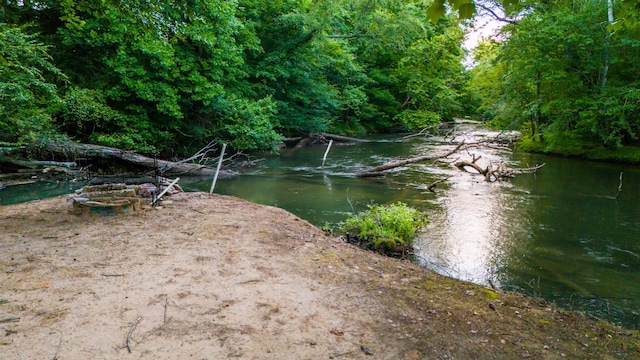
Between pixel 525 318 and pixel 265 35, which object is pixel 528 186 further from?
pixel 265 35

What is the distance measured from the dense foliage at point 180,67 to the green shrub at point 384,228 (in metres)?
4.39

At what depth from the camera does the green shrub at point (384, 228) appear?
6.16 meters

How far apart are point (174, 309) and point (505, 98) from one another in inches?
830

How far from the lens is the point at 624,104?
13688 mm

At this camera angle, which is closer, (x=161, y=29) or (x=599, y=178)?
(x=161, y=29)

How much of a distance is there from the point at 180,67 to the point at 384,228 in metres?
10.5

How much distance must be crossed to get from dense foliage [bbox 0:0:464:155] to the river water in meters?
2.35

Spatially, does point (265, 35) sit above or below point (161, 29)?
above

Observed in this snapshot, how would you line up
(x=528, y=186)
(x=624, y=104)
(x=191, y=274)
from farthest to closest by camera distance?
1. (x=624, y=104)
2. (x=528, y=186)
3. (x=191, y=274)

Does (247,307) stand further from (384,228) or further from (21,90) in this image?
(21,90)

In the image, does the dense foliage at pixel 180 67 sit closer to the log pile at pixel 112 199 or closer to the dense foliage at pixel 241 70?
the dense foliage at pixel 241 70

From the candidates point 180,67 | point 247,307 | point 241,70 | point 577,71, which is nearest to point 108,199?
point 247,307

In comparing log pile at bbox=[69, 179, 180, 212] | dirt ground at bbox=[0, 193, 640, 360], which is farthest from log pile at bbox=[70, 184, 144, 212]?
dirt ground at bbox=[0, 193, 640, 360]

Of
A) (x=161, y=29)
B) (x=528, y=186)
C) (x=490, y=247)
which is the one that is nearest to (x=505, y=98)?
(x=528, y=186)
